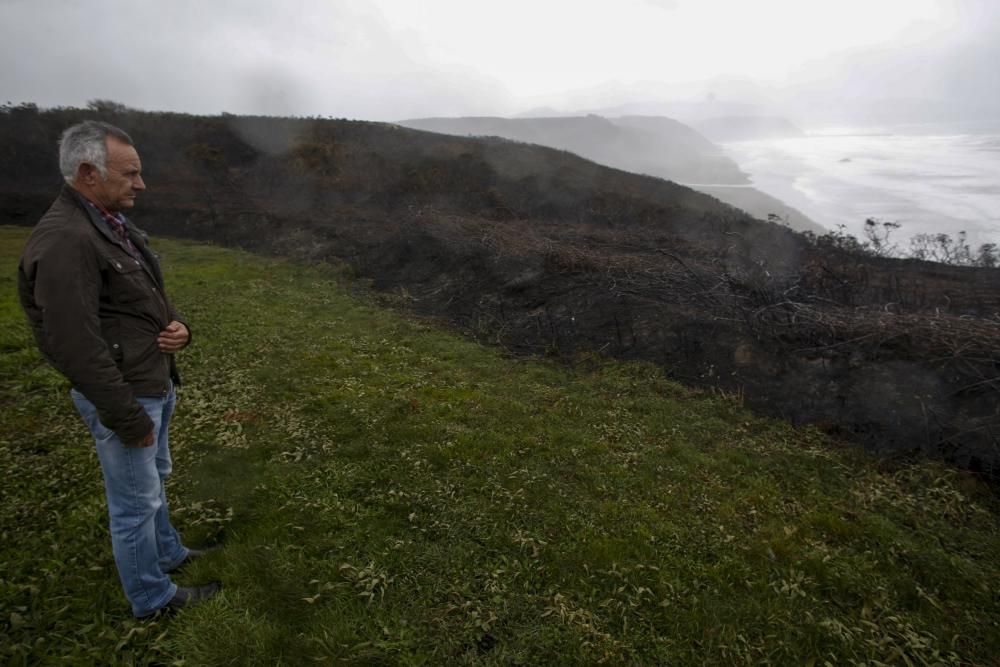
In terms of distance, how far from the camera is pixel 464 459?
514cm

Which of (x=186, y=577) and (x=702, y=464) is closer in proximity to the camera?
(x=186, y=577)

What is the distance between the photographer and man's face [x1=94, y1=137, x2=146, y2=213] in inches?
97.1

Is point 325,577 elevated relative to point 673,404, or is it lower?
lower

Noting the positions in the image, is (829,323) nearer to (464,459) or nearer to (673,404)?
(673,404)

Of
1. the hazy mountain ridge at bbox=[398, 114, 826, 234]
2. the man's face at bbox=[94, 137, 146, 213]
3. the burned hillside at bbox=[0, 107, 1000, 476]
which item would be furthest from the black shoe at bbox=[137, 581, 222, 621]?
the hazy mountain ridge at bbox=[398, 114, 826, 234]

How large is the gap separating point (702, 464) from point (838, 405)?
242cm

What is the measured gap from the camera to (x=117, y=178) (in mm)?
2500

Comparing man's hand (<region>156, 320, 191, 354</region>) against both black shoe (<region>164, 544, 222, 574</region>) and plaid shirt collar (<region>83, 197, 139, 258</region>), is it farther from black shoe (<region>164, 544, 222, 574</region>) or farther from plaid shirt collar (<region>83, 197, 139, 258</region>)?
black shoe (<region>164, 544, 222, 574</region>)

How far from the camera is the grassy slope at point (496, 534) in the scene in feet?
10.5

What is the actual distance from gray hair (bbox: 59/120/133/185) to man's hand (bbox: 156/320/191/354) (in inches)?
33.3

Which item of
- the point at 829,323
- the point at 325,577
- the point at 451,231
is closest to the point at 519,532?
the point at 325,577

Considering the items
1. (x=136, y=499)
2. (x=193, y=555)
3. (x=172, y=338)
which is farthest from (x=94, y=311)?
(x=193, y=555)

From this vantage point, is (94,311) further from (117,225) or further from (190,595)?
(190,595)

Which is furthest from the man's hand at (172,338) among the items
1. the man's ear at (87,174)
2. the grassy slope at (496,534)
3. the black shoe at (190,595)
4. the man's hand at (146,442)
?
the grassy slope at (496,534)
